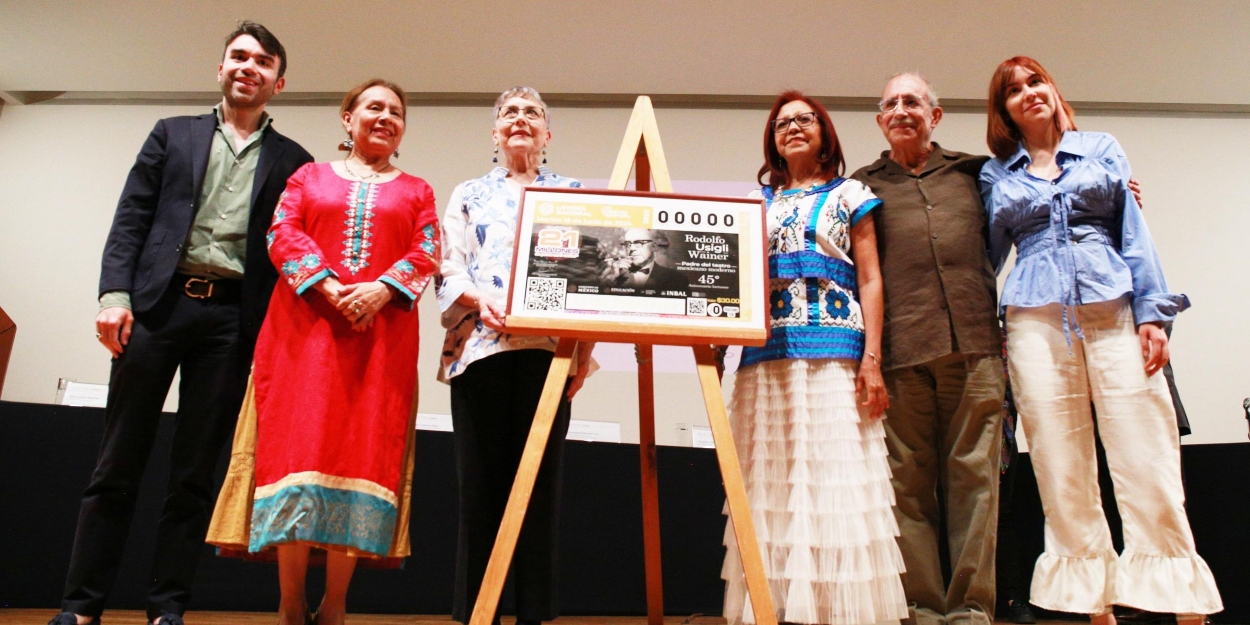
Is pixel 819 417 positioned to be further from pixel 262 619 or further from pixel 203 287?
pixel 262 619

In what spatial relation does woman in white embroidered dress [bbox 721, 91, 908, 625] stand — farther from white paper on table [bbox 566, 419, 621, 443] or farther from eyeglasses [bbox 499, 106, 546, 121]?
white paper on table [bbox 566, 419, 621, 443]

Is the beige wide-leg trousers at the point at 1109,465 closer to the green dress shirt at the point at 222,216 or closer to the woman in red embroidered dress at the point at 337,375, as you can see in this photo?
the woman in red embroidered dress at the point at 337,375

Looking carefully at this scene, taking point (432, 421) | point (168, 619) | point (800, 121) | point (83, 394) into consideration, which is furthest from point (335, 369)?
point (83, 394)

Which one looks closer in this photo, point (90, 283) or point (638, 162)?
point (638, 162)

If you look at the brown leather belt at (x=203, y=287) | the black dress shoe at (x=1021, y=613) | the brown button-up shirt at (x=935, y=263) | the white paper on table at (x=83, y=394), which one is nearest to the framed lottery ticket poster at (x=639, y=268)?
the brown button-up shirt at (x=935, y=263)

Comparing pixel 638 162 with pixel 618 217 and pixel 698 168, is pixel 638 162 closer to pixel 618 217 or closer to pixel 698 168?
pixel 618 217

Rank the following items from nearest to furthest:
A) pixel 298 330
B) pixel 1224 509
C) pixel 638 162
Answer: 1. pixel 298 330
2. pixel 638 162
3. pixel 1224 509

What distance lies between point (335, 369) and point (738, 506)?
1023mm

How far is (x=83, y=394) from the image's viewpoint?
3521 millimetres

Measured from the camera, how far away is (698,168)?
14.2 feet

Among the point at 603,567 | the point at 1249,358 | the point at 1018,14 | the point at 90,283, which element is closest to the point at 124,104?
the point at 90,283

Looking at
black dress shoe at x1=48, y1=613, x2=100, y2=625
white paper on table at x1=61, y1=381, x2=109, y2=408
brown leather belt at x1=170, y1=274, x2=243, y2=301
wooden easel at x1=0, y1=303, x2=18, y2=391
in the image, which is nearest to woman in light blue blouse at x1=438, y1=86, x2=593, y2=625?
brown leather belt at x1=170, y1=274, x2=243, y2=301

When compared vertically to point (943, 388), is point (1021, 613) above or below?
below

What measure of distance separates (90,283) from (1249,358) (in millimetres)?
6604
